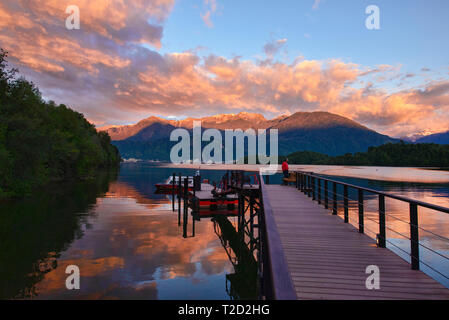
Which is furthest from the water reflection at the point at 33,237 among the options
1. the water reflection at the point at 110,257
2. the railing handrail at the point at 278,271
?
the railing handrail at the point at 278,271

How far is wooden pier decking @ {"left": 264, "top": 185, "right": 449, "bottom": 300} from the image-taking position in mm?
4793

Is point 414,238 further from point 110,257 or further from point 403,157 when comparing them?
point 403,157

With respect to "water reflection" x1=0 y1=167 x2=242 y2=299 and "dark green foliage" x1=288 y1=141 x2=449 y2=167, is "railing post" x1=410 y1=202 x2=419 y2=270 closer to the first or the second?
"water reflection" x1=0 y1=167 x2=242 y2=299

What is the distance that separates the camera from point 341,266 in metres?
5.92

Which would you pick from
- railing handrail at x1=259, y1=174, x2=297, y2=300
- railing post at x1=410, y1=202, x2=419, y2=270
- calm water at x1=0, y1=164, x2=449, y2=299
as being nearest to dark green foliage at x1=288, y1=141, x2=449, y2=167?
calm water at x1=0, y1=164, x2=449, y2=299

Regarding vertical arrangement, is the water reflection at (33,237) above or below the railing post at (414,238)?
below

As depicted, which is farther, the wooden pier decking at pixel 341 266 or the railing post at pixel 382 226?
the railing post at pixel 382 226

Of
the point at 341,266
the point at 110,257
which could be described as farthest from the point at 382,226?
the point at 110,257

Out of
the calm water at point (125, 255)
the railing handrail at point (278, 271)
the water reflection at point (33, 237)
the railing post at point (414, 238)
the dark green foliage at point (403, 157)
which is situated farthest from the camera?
the dark green foliage at point (403, 157)

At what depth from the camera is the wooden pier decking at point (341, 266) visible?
15.7ft

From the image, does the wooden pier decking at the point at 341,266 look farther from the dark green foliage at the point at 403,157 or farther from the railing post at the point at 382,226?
the dark green foliage at the point at 403,157

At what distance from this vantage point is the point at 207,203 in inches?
979
